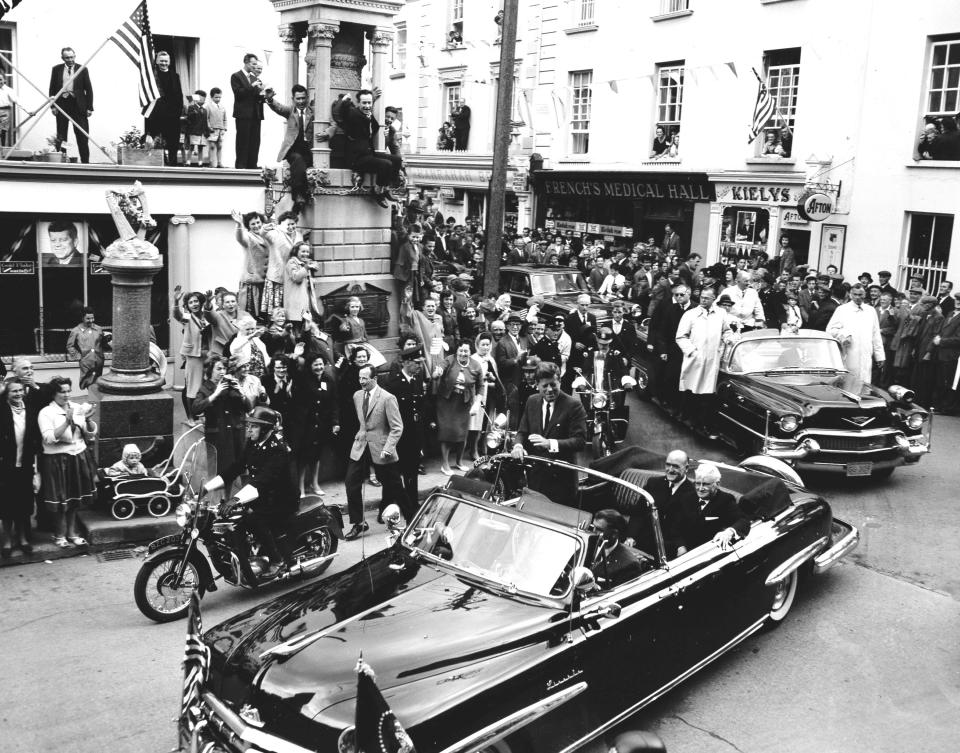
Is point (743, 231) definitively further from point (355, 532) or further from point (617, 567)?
point (617, 567)

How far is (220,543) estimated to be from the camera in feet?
27.3

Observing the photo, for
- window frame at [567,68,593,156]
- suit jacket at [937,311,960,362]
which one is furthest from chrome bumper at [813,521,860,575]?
window frame at [567,68,593,156]

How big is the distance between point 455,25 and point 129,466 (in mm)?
28210

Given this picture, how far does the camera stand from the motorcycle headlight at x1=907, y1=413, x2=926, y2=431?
→ 12.2 m

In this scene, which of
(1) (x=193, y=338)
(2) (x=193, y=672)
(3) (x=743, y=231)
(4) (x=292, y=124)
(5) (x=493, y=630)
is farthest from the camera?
(3) (x=743, y=231)

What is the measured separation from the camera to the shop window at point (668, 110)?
26.7 m

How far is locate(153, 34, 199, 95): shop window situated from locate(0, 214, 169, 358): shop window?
3.82m

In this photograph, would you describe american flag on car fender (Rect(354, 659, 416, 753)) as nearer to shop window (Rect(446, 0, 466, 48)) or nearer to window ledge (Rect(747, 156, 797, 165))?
window ledge (Rect(747, 156, 797, 165))

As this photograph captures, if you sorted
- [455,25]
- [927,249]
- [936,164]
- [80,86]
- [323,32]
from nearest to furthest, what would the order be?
[323,32], [80,86], [936,164], [927,249], [455,25]

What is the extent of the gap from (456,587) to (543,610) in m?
0.59

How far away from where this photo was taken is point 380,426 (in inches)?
394

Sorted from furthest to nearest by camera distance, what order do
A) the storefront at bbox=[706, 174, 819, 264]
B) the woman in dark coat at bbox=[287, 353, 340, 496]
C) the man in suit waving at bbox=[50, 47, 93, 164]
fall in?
the storefront at bbox=[706, 174, 819, 264] < the man in suit waving at bbox=[50, 47, 93, 164] < the woman in dark coat at bbox=[287, 353, 340, 496]

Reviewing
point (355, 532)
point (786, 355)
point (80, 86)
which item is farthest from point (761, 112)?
point (355, 532)

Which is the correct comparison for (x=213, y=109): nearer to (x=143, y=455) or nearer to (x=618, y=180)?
(x=143, y=455)
